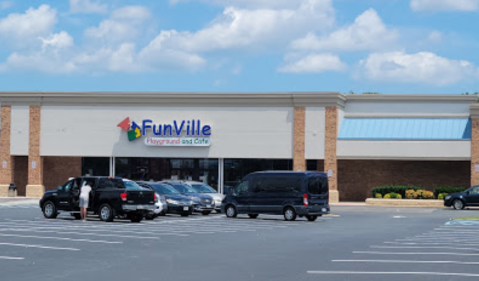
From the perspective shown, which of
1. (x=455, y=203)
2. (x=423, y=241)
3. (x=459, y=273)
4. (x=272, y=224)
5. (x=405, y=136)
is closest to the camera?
(x=459, y=273)

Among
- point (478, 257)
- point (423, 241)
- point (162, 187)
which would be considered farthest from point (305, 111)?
point (478, 257)

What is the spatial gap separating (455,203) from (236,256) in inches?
1154

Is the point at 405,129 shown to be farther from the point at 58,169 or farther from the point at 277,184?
the point at 58,169

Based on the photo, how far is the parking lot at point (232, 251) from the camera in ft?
45.9

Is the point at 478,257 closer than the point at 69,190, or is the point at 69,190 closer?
the point at 478,257

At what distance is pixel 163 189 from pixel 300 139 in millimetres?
16980

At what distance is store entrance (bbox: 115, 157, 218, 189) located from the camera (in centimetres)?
5353

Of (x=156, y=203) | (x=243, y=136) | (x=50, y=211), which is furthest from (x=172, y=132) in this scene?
(x=50, y=211)

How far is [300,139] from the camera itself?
166ft

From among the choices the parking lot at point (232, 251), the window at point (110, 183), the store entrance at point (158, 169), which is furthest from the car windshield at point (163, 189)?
the store entrance at point (158, 169)

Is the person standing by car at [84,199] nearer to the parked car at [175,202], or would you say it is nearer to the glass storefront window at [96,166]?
the parked car at [175,202]

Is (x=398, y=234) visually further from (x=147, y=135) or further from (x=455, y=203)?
(x=147, y=135)

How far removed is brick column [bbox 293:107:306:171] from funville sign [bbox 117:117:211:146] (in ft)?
18.1

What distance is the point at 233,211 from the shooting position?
33.5 metres
